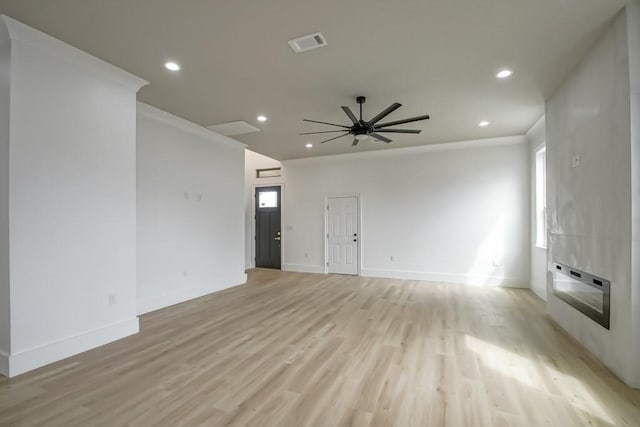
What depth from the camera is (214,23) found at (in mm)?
2582

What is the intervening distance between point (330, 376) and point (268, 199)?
6407 mm

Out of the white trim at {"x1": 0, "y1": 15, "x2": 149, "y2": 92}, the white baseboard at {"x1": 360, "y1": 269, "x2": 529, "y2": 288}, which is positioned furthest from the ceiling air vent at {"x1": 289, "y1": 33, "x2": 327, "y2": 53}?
the white baseboard at {"x1": 360, "y1": 269, "x2": 529, "y2": 288}

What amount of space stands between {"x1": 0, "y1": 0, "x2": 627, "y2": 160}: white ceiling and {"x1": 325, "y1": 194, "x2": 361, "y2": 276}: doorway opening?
10.4 feet

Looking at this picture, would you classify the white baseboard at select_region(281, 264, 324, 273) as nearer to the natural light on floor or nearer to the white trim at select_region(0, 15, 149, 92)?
the natural light on floor

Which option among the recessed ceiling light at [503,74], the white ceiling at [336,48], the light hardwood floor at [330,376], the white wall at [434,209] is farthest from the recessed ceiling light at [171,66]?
the white wall at [434,209]

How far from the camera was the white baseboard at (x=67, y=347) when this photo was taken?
2.61 m

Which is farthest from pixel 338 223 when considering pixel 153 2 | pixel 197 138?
pixel 153 2

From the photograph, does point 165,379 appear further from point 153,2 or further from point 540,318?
point 540,318

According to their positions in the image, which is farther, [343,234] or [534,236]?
[343,234]

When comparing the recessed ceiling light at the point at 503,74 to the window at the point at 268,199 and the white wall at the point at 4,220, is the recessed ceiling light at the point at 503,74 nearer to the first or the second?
the white wall at the point at 4,220

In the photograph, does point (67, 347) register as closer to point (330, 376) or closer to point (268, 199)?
point (330, 376)

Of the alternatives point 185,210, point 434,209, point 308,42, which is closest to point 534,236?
point 434,209

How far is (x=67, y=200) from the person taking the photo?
2965 mm

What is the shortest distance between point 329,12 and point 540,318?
470 centimetres
